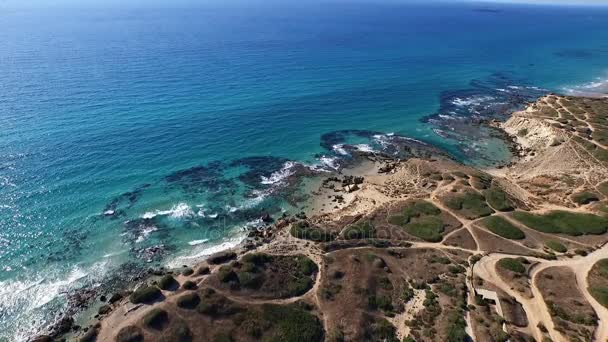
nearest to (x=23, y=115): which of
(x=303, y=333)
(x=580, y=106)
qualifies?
(x=303, y=333)

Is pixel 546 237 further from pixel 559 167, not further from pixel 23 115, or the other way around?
pixel 23 115

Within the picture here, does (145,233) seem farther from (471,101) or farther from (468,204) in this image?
(471,101)

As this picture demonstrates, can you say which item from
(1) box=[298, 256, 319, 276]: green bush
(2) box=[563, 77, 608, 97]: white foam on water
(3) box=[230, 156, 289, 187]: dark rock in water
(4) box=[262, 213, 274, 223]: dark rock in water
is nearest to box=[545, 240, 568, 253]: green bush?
(1) box=[298, 256, 319, 276]: green bush

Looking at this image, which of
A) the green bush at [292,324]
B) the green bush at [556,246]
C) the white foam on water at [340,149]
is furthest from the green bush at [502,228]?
the white foam on water at [340,149]

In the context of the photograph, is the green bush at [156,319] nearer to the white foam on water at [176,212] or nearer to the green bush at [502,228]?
the white foam on water at [176,212]

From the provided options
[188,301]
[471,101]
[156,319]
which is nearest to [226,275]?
[188,301]

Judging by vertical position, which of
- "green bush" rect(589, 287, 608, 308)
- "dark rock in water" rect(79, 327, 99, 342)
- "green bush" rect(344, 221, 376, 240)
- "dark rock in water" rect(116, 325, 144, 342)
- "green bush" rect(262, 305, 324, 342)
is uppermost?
"green bush" rect(589, 287, 608, 308)

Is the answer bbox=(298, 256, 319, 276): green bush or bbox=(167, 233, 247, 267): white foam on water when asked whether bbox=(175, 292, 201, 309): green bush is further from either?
bbox=(298, 256, 319, 276): green bush
